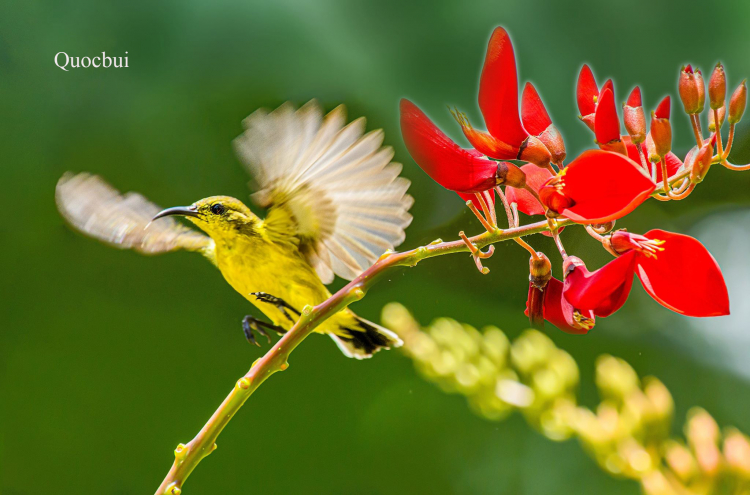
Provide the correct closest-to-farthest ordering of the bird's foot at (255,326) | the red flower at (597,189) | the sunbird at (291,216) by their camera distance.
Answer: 1. the red flower at (597,189)
2. the sunbird at (291,216)
3. the bird's foot at (255,326)

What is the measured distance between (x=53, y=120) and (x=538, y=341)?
1.05 meters

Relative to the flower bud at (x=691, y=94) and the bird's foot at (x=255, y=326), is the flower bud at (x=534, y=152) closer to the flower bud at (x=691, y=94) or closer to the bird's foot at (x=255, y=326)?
the flower bud at (x=691, y=94)

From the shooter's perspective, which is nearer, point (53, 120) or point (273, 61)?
point (53, 120)

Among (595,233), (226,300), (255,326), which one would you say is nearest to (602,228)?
(595,233)

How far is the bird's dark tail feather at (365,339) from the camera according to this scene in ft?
1.54

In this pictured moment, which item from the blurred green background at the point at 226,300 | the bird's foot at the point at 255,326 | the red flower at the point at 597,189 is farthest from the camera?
the blurred green background at the point at 226,300

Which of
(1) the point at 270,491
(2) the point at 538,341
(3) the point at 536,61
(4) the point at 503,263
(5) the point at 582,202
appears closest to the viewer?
(5) the point at 582,202

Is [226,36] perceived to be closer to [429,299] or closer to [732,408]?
[429,299]

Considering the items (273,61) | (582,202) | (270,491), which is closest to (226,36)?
(273,61)

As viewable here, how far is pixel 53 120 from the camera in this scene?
3.85ft

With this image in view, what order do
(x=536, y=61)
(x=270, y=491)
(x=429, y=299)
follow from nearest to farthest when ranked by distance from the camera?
(x=429, y=299) → (x=270, y=491) → (x=536, y=61)

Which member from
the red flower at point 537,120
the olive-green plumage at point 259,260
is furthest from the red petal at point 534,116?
the olive-green plumage at point 259,260

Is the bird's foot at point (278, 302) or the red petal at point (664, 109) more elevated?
the red petal at point (664, 109)

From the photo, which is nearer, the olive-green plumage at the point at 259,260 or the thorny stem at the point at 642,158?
the thorny stem at the point at 642,158
